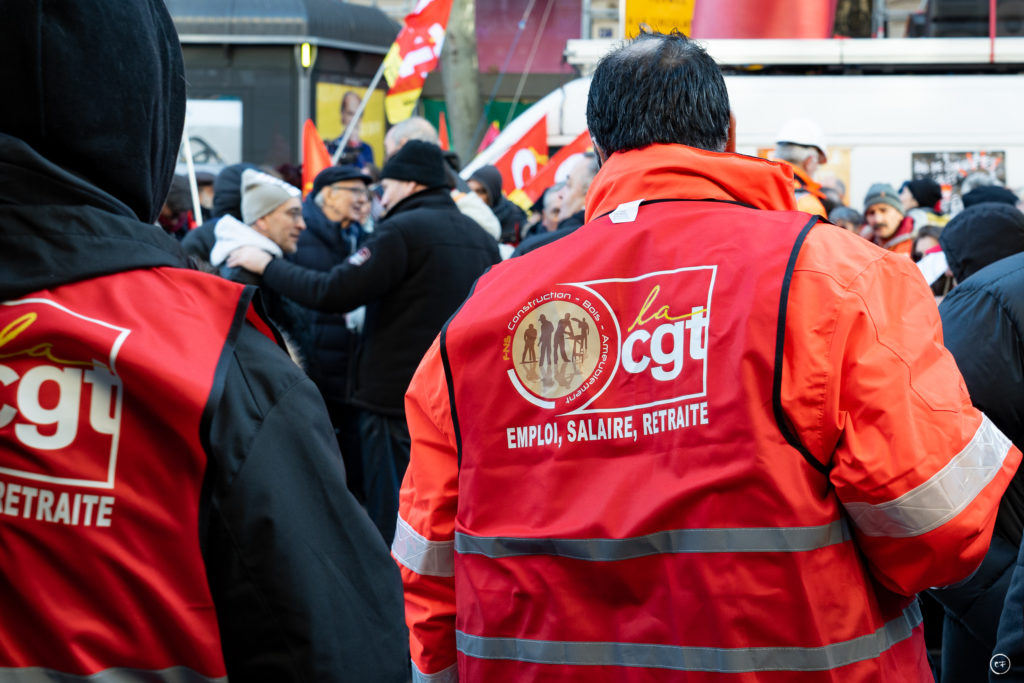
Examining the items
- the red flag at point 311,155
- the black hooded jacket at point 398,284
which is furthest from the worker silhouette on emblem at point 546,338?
the red flag at point 311,155

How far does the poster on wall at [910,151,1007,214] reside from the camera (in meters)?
9.52

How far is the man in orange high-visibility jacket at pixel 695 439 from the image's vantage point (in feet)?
5.96

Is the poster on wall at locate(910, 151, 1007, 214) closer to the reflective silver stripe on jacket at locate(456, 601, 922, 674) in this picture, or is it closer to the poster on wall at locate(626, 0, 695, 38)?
the poster on wall at locate(626, 0, 695, 38)

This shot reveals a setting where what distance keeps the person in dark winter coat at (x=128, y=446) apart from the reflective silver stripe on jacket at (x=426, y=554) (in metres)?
0.73

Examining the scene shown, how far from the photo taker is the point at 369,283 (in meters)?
4.90

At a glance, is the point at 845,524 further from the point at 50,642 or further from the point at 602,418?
the point at 50,642

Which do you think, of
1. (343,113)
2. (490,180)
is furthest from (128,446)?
(343,113)

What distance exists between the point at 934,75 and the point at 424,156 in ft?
21.6

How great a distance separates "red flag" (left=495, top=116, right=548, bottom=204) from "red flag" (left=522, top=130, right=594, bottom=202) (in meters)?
0.16

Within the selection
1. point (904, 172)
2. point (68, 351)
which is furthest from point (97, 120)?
point (904, 172)

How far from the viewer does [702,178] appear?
2.08m

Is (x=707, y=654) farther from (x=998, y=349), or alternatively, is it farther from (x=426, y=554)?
(x=998, y=349)

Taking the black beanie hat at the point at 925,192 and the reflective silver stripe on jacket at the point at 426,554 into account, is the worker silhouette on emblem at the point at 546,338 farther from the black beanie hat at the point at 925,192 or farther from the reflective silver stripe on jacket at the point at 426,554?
the black beanie hat at the point at 925,192

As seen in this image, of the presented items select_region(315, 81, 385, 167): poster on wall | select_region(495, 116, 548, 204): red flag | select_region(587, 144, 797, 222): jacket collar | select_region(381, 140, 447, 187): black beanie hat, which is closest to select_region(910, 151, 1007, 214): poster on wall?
select_region(495, 116, 548, 204): red flag
